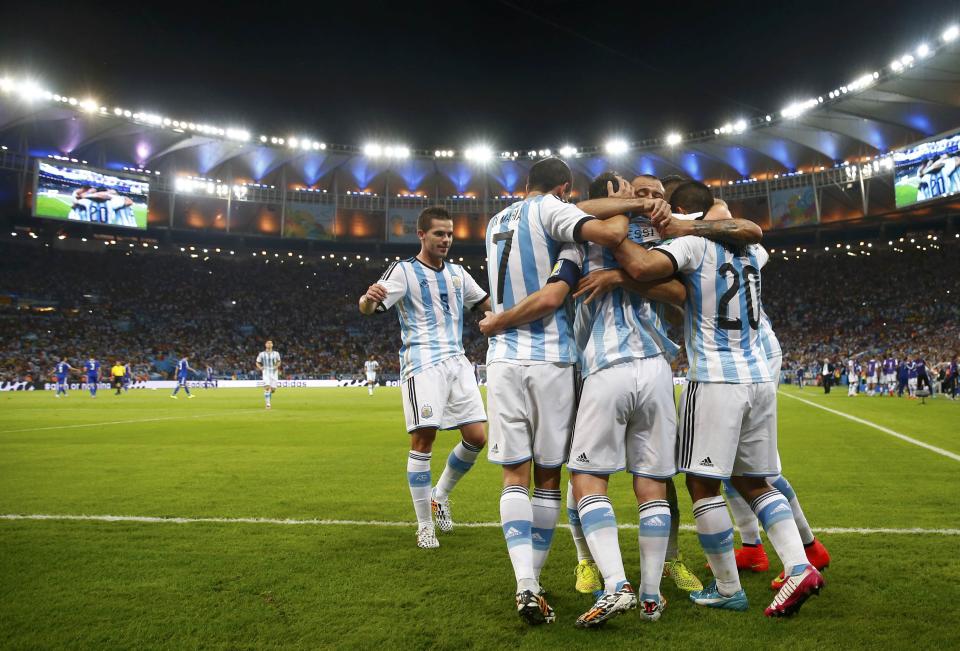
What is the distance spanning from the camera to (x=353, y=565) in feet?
13.6

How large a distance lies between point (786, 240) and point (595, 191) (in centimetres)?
5395

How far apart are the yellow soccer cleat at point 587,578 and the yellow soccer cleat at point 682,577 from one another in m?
0.43

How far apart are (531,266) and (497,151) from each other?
47.8 meters

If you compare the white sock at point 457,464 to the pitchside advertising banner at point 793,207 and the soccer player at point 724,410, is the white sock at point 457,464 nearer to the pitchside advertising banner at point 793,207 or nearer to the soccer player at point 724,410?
the soccer player at point 724,410

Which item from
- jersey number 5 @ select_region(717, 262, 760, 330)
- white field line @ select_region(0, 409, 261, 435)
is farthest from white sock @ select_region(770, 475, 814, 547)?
white field line @ select_region(0, 409, 261, 435)

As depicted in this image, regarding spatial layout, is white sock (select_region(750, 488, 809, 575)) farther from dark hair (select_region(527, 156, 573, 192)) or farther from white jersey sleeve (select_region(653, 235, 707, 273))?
dark hair (select_region(527, 156, 573, 192))

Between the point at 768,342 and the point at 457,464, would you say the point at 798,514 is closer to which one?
the point at 768,342

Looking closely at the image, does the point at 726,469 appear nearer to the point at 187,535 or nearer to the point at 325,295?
the point at 187,535

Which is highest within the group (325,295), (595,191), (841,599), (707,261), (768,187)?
(768,187)

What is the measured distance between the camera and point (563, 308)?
11.9ft

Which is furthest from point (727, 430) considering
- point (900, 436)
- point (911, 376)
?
point (911, 376)

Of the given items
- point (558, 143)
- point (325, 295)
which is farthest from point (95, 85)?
point (558, 143)

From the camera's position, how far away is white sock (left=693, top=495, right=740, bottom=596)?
3.38m

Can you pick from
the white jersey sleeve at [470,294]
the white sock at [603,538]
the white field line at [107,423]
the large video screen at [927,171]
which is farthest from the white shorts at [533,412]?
the large video screen at [927,171]
